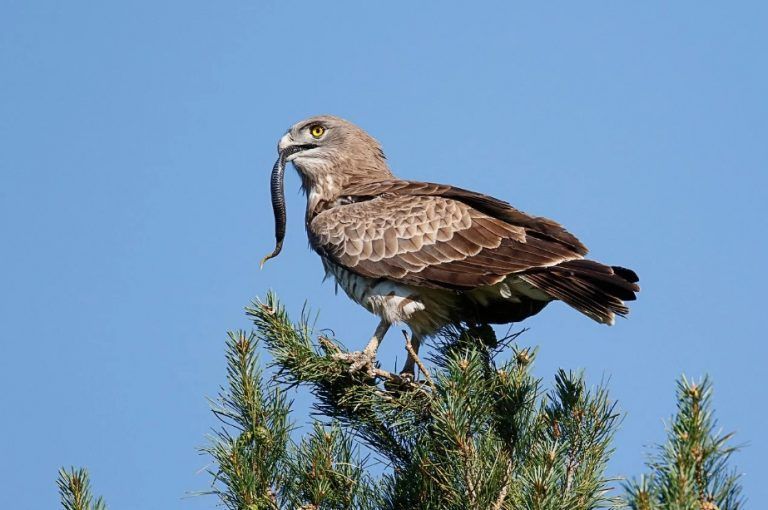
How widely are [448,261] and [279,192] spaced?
2194 mm

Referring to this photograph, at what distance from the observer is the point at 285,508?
5.34 m

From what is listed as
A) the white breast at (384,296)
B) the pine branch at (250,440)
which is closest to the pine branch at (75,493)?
the pine branch at (250,440)

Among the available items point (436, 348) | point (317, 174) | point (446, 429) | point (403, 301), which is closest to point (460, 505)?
point (446, 429)

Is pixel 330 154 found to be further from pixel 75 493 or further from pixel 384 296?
pixel 75 493

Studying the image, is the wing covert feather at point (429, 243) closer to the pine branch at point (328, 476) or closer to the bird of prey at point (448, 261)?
the bird of prey at point (448, 261)

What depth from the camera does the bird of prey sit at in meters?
7.65

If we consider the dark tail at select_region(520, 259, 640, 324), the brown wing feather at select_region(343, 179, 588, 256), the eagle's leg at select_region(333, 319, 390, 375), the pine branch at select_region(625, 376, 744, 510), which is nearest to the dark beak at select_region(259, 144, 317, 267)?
the brown wing feather at select_region(343, 179, 588, 256)

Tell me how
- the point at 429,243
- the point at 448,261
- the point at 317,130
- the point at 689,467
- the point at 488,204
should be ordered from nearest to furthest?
the point at 689,467 < the point at 448,261 < the point at 429,243 < the point at 488,204 < the point at 317,130

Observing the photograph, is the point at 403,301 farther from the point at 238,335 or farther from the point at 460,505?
the point at 460,505

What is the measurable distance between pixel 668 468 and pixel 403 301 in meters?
4.48

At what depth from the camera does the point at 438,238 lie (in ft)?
27.6

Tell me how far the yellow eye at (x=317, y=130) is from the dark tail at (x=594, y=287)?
3.61 meters

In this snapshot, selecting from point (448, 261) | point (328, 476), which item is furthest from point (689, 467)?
point (448, 261)

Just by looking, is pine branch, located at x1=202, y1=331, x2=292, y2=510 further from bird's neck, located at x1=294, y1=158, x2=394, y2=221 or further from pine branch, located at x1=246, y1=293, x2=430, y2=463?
bird's neck, located at x1=294, y1=158, x2=394, y2=221
